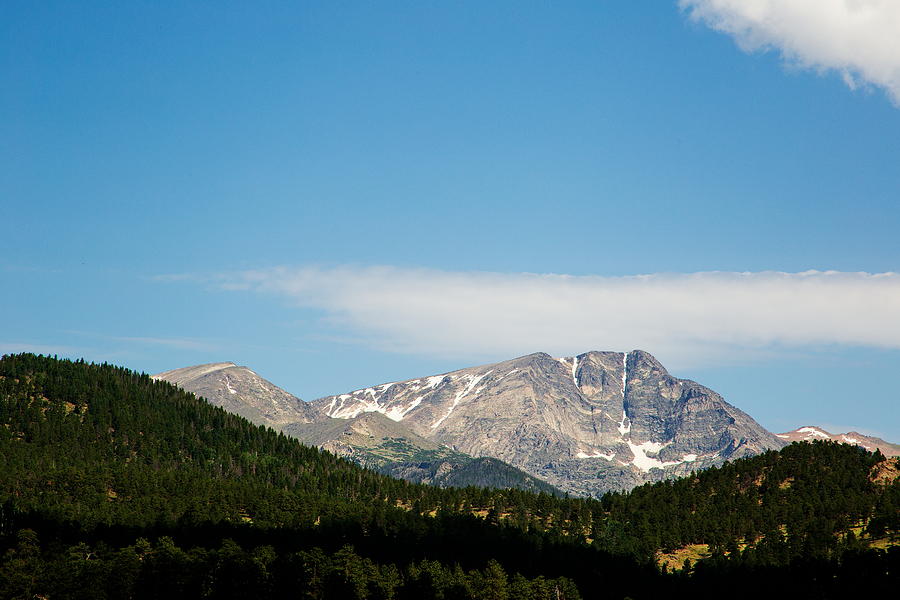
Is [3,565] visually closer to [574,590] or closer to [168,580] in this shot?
[168,580]

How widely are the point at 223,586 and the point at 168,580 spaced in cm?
1192

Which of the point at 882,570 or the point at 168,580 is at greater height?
the point at 882,570

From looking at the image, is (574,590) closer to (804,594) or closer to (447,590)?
(447,590)

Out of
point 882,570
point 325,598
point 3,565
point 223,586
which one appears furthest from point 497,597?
point 3,565

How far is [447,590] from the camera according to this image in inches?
7790

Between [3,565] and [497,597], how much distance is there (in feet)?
354

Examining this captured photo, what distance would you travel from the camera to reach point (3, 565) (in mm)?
195750

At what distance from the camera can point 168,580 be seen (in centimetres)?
19612

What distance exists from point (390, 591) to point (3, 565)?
84.5m

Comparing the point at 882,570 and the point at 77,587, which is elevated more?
the point at 882,570

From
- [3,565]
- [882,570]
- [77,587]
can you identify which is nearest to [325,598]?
[77,587]

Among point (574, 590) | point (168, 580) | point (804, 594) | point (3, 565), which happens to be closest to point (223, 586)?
point (168, 580)

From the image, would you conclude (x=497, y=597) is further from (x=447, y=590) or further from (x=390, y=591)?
(x=390, y=591)

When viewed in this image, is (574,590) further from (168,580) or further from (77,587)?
(77,587)
